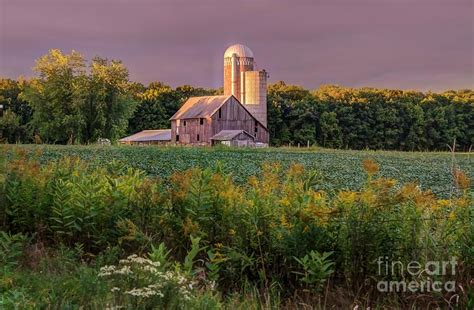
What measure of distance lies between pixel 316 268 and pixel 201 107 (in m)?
62.5

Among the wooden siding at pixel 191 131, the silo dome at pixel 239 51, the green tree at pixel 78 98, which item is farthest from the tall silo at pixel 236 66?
the green tree at pixel 78 98

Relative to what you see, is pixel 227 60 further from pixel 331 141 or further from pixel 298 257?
pixel 298 257

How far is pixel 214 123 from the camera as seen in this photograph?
208ft

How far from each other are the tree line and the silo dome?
9.02 m

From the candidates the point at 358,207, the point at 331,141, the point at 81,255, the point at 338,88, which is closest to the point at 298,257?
the point at 358,207

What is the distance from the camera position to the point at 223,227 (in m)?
5.40

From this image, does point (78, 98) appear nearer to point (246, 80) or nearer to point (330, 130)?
point (246, 80)

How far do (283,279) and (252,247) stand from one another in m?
0.40

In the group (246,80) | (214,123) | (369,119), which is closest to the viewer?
(214,123)

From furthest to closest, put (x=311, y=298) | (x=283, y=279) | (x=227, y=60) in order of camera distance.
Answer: (x=227, y=60) → (x=283, y=279) → (x=311, y=298)

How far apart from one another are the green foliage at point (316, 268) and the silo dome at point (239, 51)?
73412mm

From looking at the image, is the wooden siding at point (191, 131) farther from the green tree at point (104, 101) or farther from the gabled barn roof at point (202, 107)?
the green tree at point (104, 101)

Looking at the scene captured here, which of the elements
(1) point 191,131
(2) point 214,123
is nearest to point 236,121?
(2) point 214,123

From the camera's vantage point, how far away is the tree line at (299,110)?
191 feet
